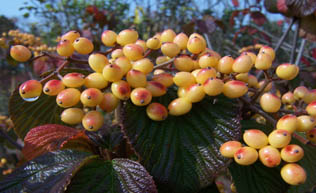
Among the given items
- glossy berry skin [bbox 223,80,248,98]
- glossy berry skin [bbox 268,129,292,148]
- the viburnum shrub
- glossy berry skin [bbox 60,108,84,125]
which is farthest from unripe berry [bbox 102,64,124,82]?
glossy berry skin [bbox 268,129,292,148]

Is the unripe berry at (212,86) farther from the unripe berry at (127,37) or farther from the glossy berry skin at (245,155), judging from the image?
the unripe berry at (127,37)

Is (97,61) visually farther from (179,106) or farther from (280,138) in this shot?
(280,138)

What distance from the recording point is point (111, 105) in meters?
0.50

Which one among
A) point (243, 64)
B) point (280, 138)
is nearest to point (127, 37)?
point (243, 64)

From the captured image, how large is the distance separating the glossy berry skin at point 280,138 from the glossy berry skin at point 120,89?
0.97 ft

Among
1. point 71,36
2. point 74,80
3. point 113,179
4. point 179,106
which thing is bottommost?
point 113,179

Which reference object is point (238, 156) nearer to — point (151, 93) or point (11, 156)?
point (151, 93)

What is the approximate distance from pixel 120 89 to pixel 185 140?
0.58ft

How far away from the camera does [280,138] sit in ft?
1.43

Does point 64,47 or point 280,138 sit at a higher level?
point 64,47

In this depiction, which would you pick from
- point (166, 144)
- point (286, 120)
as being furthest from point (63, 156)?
point (286, 120)

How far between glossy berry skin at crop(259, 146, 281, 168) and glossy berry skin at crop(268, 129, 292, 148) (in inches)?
0.4

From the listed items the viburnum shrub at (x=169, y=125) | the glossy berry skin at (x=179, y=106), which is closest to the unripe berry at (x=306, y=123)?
the viburnum shrub at (x=169, y=125)

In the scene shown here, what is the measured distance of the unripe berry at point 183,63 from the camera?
532mm
